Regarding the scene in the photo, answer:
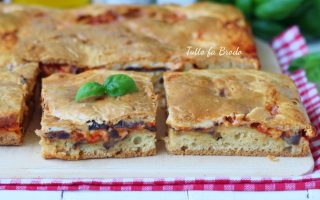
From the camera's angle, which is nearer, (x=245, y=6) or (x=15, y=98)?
(x=15, y=98)

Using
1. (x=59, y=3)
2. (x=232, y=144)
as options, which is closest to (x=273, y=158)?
(x=232, y=144)

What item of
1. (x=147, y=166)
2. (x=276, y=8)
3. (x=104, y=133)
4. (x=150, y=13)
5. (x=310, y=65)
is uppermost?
(x=276, y=8)

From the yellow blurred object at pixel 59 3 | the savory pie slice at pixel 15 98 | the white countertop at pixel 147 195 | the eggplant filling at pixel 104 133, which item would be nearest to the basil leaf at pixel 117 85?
the eggplant filling at pixel 104 133

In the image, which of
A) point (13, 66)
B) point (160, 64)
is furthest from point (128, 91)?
point (13, 66)

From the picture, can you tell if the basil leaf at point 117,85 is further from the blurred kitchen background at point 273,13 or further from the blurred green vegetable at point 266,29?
the blurred green vegetable at point 266,29

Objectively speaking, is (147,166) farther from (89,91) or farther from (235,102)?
(235,102)

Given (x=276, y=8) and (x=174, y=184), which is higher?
(x=276, y=8)

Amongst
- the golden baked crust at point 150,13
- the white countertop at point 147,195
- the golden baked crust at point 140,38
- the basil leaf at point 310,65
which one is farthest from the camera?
the golden baked crust at point 150,13
